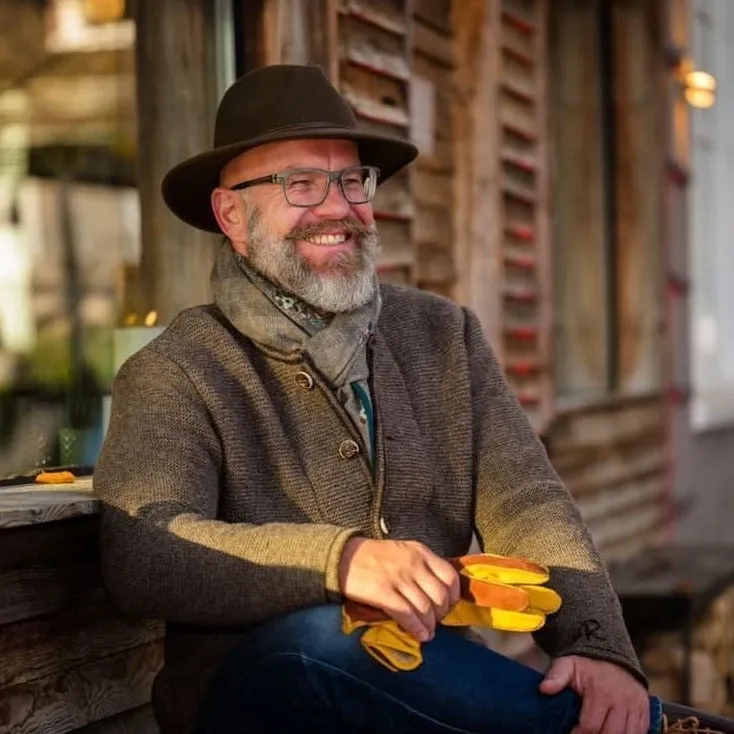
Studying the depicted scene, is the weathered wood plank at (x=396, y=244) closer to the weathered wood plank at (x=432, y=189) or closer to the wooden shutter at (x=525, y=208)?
the weathered wood plank at (x=432, y=189)

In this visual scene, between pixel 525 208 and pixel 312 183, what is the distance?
351 centimetres

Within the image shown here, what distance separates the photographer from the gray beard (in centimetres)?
304

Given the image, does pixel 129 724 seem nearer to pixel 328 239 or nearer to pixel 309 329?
pixel 309 329

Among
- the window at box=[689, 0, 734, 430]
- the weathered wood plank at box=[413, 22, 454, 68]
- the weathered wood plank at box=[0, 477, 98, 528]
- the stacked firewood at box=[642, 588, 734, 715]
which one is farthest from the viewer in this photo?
the window at box=[689, 0, 734, 430]

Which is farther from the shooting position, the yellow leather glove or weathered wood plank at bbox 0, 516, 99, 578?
weathered wood plank at bbox 0, 516, 99, 578

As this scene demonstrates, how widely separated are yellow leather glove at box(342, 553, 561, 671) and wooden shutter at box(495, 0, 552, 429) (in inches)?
132

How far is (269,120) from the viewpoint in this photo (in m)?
3.07

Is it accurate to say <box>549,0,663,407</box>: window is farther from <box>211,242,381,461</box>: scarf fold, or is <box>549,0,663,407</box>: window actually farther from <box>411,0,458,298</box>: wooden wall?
<box>211,242,381,461</box>: scarf fold

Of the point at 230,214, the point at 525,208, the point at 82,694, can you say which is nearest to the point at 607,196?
the point at 525,208

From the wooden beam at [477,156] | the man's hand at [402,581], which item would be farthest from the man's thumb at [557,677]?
the wooden beam at [477,156]

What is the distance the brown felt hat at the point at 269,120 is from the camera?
3.05 meters

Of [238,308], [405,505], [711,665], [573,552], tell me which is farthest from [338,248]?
[711,665]

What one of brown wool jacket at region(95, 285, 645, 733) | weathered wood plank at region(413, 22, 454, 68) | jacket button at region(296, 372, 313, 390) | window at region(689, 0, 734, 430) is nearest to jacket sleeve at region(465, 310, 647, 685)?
brown wool jacket at region(95, 285, 645, 733)

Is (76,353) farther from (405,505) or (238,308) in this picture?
(405,505)
